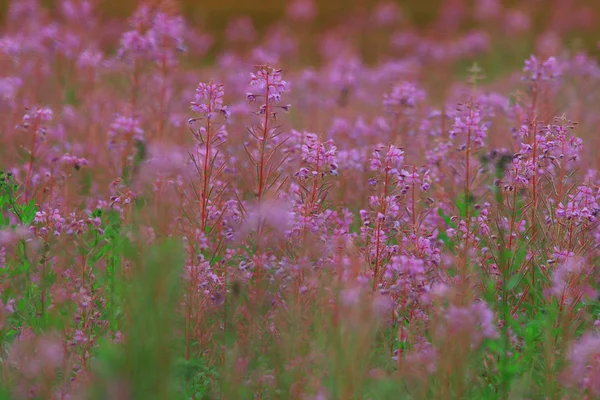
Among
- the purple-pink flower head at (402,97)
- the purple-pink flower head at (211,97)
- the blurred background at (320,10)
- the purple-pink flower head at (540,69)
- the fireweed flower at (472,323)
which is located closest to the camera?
the fireweed flower at (472,323)

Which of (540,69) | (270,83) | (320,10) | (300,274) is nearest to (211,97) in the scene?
(270,83)

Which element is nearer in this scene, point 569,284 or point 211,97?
point 569,284

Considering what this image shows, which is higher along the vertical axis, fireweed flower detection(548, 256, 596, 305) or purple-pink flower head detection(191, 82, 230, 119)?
purple-pink flower head detection(191, 82, 230, 119)

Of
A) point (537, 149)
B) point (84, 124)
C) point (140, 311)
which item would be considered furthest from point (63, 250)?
point (84, 124)

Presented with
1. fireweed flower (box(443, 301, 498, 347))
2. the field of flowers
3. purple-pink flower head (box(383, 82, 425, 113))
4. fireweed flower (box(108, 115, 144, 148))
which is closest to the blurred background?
purple-pink flower head (box(383, 82, 425, 113))

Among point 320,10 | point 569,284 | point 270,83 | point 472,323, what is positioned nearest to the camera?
point 472,323

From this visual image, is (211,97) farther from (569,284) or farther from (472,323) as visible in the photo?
(569,284)

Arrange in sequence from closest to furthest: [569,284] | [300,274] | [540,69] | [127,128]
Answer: [300,274] < [569,284] < [540,69] < [127,128]

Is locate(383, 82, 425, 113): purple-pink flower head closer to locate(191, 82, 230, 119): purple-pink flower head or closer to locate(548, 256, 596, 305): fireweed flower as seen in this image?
locate(191, 82, 230, 119): purple-pink flower head

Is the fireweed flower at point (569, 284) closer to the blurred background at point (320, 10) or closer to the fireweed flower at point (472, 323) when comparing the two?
the fireweed flower at point (472, 323)


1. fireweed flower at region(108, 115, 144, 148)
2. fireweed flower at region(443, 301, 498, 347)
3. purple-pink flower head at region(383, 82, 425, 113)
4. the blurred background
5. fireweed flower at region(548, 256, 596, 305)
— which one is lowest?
fireweed flower at region(443, 301, 498, 347)

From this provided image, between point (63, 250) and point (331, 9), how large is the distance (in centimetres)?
2536

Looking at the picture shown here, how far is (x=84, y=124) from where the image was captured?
670 centimetres

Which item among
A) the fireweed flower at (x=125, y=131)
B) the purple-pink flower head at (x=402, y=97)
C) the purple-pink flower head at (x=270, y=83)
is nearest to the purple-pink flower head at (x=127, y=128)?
the fireweed flower at (x=125, y=131)
